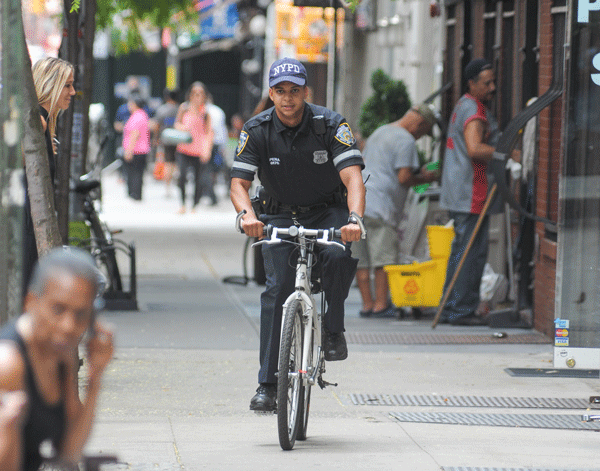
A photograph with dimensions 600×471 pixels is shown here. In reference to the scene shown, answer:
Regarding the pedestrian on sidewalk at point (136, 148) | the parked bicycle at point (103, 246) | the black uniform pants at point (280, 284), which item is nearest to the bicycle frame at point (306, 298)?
the black uniform pants at point (280, 284)

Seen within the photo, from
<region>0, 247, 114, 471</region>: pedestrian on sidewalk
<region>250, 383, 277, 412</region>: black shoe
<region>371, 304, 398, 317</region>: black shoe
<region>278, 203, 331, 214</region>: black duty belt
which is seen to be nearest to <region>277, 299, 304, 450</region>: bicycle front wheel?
<region>250, 383, 277, 412</region>: black shoe

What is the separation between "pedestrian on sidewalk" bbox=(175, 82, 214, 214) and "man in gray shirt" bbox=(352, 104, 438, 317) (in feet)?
31.7

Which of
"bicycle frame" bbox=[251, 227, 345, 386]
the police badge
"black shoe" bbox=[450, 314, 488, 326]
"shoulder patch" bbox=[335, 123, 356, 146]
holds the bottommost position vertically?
"black shoe" bbox=[450, 314, 488, 326]

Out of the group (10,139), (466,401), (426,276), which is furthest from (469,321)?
(10,139)

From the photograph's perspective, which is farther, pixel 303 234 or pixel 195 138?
pixel 195 138

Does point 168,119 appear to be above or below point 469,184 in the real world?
above

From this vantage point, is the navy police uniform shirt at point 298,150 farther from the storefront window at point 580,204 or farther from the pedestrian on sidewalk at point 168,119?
the pedestrian on sidewalk at point 168,119

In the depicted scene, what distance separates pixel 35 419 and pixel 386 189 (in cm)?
737

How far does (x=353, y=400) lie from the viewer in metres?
6.88

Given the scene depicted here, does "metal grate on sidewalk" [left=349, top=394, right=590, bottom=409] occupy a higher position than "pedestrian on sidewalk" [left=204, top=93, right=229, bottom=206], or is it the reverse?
"pedestrian on sidewalk" [left=204, top=93, right=229, bottom=206]

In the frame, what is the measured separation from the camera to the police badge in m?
5.89

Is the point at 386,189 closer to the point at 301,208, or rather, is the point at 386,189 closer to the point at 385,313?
the point at 385,313

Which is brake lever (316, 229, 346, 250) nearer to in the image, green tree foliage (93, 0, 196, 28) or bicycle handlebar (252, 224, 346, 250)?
bicycle handlebar (252, 224, 346, 250)

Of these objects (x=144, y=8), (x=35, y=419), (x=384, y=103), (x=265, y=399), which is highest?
(x=144, y=8)
